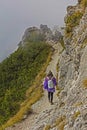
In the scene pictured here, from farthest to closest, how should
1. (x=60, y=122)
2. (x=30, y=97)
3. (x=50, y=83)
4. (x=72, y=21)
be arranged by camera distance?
1. (x=30, y=97)
2. (x=72, y=21)
3. (x=50, y=83)
4. (x=60, y=122)

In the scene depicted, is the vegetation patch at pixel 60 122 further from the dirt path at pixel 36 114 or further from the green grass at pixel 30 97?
the green grass at pixel 30 97

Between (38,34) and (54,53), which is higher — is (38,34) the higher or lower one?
the higher one

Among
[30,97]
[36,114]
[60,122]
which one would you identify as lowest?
[60,122]

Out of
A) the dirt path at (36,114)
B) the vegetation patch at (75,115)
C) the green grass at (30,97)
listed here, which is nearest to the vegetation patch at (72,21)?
the dirt path at (36,114)

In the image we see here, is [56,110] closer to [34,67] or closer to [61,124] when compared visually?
[61,124]

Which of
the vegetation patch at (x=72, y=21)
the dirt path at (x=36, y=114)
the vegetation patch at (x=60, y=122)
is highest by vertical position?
the vegetation patch at (x=72, y=21)

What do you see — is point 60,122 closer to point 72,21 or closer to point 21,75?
point 72,21

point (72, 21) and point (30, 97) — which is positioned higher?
point (72, 21)

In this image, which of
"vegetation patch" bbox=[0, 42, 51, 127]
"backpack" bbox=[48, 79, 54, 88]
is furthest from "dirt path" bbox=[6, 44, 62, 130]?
"vegetation patch" bbox=[0, 42, 51, 127]

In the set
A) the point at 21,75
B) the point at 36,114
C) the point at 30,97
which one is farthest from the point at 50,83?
the point at 21,75

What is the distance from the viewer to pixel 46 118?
20.4 metres

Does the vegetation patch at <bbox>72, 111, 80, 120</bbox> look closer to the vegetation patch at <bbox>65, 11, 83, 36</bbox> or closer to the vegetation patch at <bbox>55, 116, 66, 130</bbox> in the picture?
the vegetation patch at <bbox>55, 116, 66, 130</bbox>

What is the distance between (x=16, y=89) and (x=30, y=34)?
28652mm

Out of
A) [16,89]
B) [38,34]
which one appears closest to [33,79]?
[16,89]
